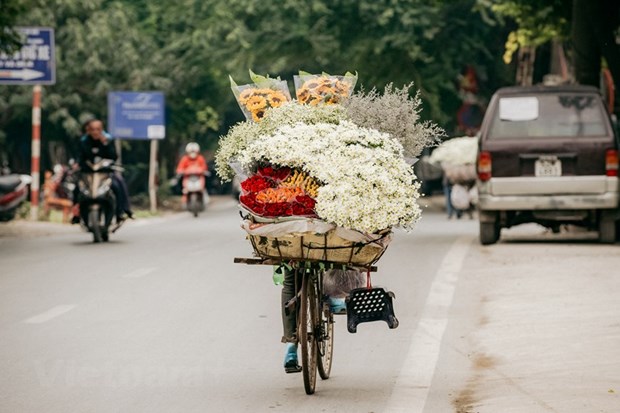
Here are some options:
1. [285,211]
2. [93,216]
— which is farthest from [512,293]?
[93,216]

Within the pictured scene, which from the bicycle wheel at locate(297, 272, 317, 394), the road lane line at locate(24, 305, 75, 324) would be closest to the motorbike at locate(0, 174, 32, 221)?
the road lane line at locate(24, 305, 75, 324)

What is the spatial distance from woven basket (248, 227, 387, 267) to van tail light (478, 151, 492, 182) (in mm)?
10873

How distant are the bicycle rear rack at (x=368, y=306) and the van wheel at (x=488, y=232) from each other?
431 inches

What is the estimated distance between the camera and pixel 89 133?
71.8 ft

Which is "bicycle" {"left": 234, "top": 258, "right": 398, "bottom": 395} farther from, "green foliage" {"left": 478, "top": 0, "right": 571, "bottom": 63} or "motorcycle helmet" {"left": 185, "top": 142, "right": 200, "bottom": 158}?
"motorcycle helmet" {"left": 185, "top": 142, "right": 200, "bottom": 158}

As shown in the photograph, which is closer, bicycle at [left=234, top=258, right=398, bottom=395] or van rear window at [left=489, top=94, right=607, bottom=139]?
bicycle at [left=234, top=258, right=398, bottom=395]

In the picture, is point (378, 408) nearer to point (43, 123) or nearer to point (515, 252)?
point (515, 252)

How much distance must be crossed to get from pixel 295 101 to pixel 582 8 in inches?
569

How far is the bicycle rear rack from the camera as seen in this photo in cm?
901

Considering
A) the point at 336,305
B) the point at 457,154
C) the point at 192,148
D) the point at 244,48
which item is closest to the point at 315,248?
the point at 336,305

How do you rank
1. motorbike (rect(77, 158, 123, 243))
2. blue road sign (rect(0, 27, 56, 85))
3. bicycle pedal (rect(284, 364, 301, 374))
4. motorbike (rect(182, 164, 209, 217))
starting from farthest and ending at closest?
motorbike (rect(182, 164, 209, 217)), blue road sign (rect(0, 27, 56, 85)), motorbike (rect(77, 158, 123, 243)), bicycle pedal (rect(284, 364, 301, 374))

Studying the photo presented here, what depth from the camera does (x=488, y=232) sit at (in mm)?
19906

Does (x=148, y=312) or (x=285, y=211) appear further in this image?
(x=148, y=312)

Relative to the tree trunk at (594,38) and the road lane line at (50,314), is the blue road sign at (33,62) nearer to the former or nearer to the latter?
the tree trunk at (594,38)
